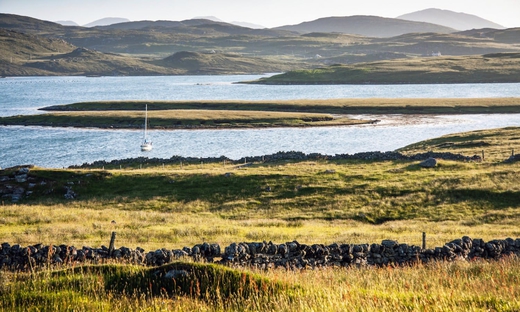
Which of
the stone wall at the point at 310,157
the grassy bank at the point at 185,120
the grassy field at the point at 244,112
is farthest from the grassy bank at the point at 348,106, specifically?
the stone wall at the point at 310,157

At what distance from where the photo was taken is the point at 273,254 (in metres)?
26.3

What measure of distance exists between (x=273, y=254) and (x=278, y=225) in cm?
1561

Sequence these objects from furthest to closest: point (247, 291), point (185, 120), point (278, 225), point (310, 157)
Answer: point (185, 120) < point (310, 157) < point (278, 225) < point (247, 291)

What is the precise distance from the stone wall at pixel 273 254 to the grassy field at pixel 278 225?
280 cm

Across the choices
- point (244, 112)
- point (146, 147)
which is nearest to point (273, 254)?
point (146, 147)

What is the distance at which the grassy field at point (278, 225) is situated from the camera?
15680 millimetres

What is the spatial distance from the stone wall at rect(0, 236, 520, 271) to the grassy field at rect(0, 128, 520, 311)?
2.80 metres

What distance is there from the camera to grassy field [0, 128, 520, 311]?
15.7m

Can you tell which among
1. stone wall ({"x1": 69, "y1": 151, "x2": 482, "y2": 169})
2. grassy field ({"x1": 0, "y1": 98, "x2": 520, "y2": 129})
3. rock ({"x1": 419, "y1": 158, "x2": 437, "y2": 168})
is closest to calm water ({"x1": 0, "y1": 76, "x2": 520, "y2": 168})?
grassy field ({"x1": 0, "y1": 98, "x2": 520, "y2": 129})

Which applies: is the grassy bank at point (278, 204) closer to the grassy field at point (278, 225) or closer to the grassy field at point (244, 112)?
the grassy field at point (278, 225)

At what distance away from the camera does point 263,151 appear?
314 ft

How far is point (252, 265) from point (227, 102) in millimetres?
146782

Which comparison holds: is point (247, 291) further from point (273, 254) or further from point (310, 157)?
point (310, 157)

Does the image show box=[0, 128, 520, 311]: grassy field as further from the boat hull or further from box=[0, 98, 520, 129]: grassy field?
box=[0, 98, 520, 129]: grassy field
